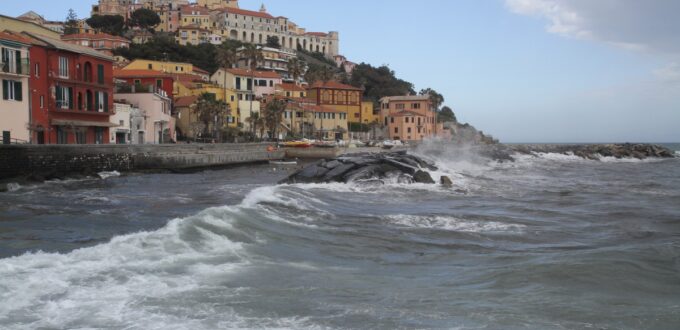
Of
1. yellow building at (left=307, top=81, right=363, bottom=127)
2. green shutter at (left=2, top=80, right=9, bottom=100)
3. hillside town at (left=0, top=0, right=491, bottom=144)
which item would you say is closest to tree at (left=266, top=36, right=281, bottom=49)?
hillside town at (left=0, top=0, right=491, bottom=144)

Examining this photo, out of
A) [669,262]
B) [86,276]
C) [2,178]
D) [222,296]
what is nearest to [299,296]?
[222,296]

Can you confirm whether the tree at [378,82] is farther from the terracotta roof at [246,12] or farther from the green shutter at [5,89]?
the green shutter at [5,89]

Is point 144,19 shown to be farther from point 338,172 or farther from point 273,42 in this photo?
point 338,172

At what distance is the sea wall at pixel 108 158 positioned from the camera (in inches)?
1258

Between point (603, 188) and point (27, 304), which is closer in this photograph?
point (27, 304)

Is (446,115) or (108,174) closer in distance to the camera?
(108,174)

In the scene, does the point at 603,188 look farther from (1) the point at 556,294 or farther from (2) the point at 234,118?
(2) the point at 234,118

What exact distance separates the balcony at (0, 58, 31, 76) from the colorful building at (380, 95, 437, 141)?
2806 inches

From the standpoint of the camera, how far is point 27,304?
852cm

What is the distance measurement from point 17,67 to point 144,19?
121177 millimetres

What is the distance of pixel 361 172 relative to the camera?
31.6 meters

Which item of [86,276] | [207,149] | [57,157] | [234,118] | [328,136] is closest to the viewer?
[86,276]

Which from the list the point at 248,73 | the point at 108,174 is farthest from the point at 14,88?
the point at 248,73

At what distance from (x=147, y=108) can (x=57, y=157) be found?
2275 centimetres
